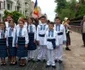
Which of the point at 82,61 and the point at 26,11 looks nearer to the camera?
the point at 82,61

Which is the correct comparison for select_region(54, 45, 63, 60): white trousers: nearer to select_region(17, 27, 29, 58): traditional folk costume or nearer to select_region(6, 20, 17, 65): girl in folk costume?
select_region(17, 27, 29, 58): traditional folk costume

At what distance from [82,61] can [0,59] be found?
316cm

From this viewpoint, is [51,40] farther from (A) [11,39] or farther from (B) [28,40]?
(A) [11,39]

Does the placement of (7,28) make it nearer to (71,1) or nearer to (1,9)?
(1,9)

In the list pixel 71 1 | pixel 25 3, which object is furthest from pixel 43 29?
pixel 25 3

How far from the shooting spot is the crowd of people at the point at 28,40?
30.7ft

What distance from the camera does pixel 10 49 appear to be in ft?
31.6

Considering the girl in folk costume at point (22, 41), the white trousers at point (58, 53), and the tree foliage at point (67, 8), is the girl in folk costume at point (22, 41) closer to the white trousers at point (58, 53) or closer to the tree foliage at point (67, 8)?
the white trousers at point (58, 53)

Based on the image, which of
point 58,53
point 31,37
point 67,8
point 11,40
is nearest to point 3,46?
point 11,40

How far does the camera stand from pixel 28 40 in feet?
31.6

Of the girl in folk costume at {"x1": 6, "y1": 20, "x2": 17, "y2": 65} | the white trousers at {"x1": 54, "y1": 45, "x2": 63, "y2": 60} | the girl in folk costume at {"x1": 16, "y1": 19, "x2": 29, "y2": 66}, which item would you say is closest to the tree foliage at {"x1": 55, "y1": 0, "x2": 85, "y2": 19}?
the white trousers at {"x1": 54, "y1": 45, "x2": 63, "y2": 60}

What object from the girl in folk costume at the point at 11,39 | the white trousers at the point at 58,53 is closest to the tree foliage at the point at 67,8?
the white trousers at the point at 58,53

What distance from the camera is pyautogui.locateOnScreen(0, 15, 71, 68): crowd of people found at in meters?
9.34

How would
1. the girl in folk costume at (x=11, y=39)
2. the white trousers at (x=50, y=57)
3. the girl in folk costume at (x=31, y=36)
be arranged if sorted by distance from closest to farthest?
1. the white trousers at (x=50, y=57)
2. the girl in folk costume at (x=11, y=39)
3. the girl in folk costume at (x=31, y=36)
